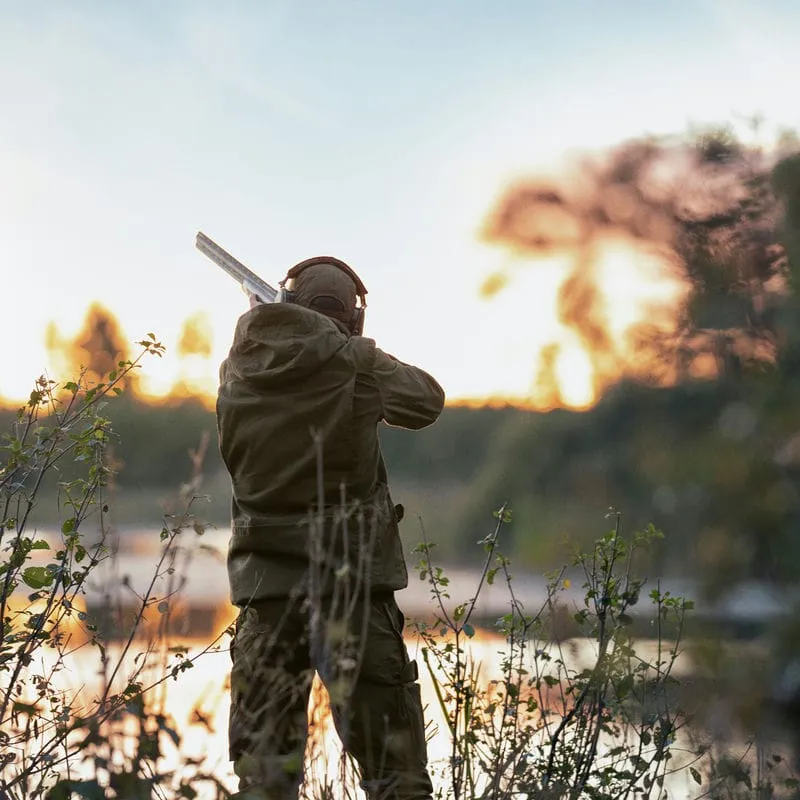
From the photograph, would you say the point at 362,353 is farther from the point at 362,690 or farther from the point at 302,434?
the point at 362,690

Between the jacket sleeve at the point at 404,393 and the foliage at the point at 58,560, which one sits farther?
the jacket sleeve at the point at 404,393

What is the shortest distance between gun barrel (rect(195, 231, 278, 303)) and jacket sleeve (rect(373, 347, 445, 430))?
0.55 metres

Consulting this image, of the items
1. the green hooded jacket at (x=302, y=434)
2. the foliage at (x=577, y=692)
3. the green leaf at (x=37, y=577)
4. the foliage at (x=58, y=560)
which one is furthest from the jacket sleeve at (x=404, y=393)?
the green leaf at (x=37, y=577)

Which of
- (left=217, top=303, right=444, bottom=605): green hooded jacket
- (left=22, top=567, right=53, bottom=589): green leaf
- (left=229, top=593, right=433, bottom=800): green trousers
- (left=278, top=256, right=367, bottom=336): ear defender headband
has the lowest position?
(left=229, top=593, right=433, bottom=800): green trousers

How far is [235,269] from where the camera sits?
3814mm

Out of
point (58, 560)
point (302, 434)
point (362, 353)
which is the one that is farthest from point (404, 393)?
point (58, 560)

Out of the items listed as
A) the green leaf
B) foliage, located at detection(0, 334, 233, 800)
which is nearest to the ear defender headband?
foliage, located at detection(0, 334, 233, 800)

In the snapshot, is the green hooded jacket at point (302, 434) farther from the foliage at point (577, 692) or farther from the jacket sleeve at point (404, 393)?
the foliage at point (577, 692)

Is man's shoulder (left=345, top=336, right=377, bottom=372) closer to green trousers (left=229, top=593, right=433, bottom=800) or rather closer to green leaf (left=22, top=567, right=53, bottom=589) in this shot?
green trousers (left=229, top=593, right=433, bottom=800)

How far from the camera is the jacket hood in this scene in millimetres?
2961

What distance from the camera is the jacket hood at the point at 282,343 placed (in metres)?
2.96

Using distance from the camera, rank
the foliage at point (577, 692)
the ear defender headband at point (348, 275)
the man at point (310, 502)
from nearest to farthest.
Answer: the foliage at point (577, 692) → the man at point (310, 502) → the ear defender headband at point (348, 275)

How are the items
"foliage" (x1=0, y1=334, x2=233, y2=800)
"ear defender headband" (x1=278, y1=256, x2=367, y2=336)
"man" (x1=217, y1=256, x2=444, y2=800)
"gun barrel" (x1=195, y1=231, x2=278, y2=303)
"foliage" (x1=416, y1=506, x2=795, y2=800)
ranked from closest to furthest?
"foliage" (x1=0, y1=334, x2=233, y2=800), "foliage" (x1=416, y1=506, x2=795, y2=800), "man" (x1=217, y1=256, x2=444, y2=800), "ear defender headband" (x1=278, y1=256, x2=367, y2=336), "gun barrel" (x1=195, y1=231, x2=278, y2=303)

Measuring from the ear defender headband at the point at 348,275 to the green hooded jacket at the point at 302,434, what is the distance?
0.19 metres
